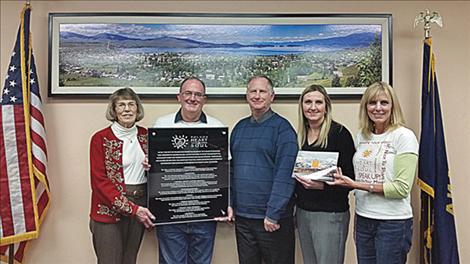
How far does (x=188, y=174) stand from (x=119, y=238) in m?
0.53

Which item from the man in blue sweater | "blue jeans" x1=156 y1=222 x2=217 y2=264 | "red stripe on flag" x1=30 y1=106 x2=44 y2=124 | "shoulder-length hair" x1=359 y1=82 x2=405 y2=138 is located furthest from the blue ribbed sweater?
Answer: "red stripe on flag" x1=30 y1=106 x2=44 y2=124

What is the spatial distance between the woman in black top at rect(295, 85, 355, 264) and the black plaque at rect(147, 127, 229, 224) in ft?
1.52

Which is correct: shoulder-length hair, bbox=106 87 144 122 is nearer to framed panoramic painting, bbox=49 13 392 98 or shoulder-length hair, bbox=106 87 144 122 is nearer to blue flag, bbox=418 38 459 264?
framed panoramic painting, bbox=49 13 392 98

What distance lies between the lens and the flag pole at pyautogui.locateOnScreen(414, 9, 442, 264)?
261cm

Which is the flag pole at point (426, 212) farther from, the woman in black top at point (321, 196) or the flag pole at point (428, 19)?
the woman in black top at point (321, 196)

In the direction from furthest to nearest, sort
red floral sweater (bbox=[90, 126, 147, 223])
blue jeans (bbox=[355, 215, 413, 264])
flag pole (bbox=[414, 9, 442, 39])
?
flag pole (bbox=[414, 9, 442, 39]), red floral sweater (bbox=[90, 126, 147, 223]), blue jeans (bbox=[355, 215, 413, 264])

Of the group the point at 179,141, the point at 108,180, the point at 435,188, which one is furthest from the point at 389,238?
the point at 108,180

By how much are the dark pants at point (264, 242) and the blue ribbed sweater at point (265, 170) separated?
54mm

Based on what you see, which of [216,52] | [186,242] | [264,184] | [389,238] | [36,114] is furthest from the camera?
[216,52]

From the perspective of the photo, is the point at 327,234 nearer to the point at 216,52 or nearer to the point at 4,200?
the point at 216,52

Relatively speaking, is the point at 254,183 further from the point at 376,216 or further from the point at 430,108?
the point at 430,108

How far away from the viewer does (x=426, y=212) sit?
265 cm

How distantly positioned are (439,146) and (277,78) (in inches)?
43.1

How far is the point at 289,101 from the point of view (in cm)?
284
